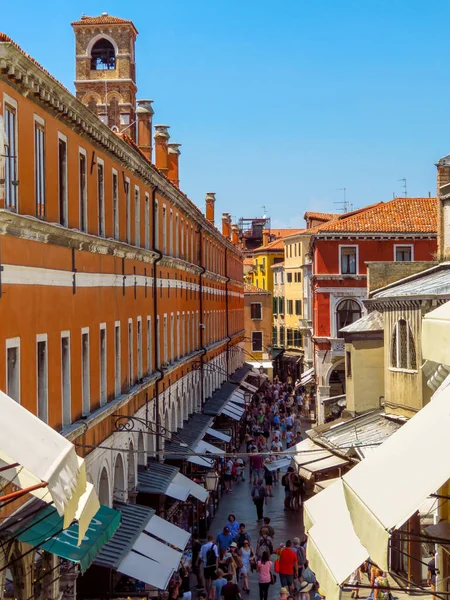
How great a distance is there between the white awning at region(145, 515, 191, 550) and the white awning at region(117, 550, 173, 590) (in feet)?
5.67

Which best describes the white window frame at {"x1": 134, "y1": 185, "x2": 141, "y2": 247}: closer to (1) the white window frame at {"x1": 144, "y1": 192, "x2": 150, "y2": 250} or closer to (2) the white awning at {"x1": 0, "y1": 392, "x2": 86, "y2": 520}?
(1) the white window frame at {"x1": 144, "y1": 192, "x2": 150, "y2": 250}

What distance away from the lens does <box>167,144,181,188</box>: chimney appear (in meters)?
40.2

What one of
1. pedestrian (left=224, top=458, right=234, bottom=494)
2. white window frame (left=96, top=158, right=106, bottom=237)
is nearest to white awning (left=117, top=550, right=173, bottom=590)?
white window frame (left=96, top=158, right=106, bottom=237)

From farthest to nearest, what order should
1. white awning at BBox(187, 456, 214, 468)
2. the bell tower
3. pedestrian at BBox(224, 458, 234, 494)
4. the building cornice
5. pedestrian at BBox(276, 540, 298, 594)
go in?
the bell tower < pedestrian at BBox(224, 458, 234, 494) < white awning at BBox(187, 456, 214, 468) < pedestrian at BBox(276, 540, 298, 594) < the building cornice

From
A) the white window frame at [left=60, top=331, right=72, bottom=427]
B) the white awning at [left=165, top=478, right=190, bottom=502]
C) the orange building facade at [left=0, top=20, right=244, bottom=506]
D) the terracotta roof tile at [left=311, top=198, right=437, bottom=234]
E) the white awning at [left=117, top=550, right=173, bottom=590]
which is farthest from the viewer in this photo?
the terracotta roof tile at [left=311, top=198, right=437, bottom=234]

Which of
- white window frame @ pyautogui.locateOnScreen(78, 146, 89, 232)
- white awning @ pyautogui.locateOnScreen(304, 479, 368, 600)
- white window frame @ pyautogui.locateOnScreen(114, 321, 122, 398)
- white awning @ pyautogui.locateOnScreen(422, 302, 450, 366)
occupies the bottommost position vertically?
white awning @ pyautogui.locateOnScreen(304, 479, 368, 600)

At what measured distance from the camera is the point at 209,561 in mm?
24266

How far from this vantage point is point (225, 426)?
150ft

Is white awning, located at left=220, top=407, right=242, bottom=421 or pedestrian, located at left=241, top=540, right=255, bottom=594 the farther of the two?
white awning, located at left=220, top=407, right=242, bottom=421

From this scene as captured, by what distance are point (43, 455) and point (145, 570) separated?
434 inches

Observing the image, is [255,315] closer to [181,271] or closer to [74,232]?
[181,271]

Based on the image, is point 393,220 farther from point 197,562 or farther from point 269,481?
point 197,562

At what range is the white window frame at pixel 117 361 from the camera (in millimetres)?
22844

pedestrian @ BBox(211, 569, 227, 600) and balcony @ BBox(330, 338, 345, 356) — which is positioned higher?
balcony @ BBox(330, 338, 345, 356)
